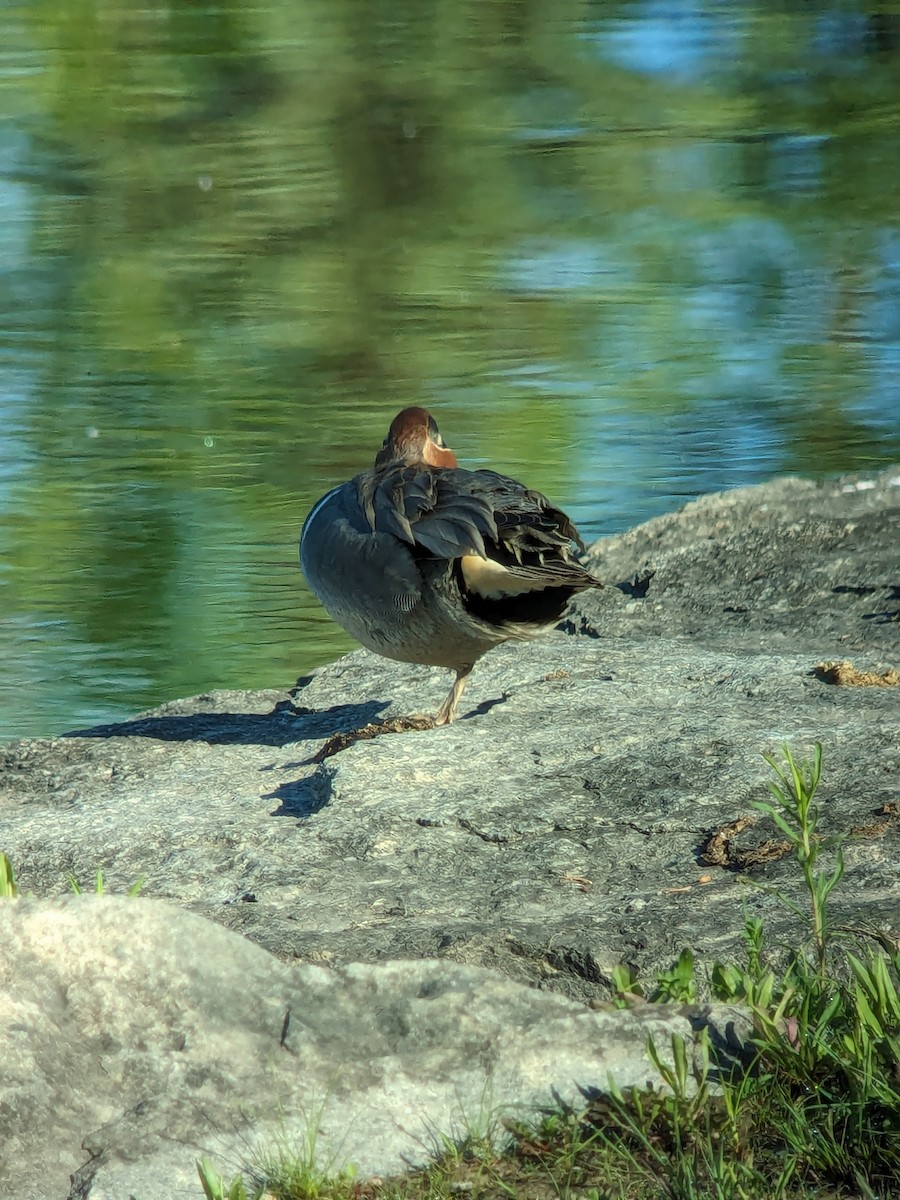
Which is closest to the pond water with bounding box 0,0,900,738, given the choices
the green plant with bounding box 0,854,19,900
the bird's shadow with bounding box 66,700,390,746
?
the bird's shadow with bounding box 66,700,390,746

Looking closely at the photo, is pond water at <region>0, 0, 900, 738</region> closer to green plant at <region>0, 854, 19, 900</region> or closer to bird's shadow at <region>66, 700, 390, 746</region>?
bird's shadow at <region>66, 700, 390, 746</region>

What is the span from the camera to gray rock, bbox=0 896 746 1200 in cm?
213

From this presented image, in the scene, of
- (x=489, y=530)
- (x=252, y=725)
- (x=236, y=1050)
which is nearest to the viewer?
(x=236, y=1050)

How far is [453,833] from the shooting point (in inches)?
139

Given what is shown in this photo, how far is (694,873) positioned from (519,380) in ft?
20.3

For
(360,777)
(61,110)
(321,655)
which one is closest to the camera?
(360,777)

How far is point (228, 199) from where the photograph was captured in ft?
40.9

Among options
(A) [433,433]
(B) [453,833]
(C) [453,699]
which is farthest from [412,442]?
(B) [453,833]

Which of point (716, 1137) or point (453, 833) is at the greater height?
point (716, 1137)

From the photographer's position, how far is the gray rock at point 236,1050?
2.13 meters

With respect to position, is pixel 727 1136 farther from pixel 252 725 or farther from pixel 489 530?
pixel 252 725

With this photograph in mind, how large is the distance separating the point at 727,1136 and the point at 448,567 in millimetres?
2532

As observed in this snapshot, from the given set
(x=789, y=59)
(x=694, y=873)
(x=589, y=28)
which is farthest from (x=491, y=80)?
(x=694, y=873)

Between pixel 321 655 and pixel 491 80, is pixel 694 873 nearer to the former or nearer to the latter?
pixel 321 655
